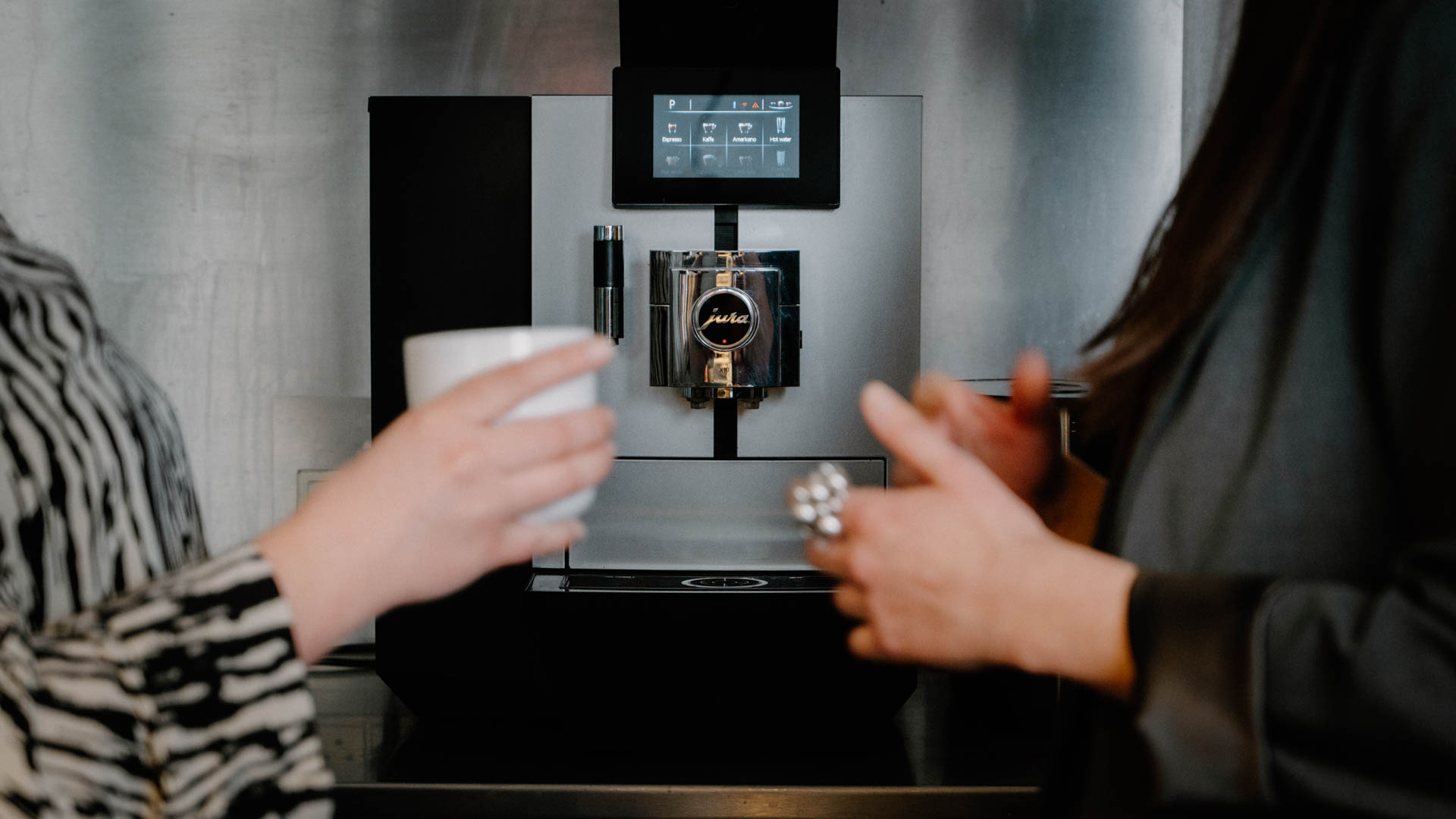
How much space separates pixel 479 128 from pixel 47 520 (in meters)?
0.65

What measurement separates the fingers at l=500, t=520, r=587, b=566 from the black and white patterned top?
0.12 meters

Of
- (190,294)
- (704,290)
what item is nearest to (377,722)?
(704,290)

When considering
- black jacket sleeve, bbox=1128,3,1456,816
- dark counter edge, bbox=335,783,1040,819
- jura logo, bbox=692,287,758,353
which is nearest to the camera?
black jacket sleeve, bbox=1128,3,1456,816

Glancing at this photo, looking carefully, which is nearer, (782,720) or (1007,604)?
(1007,604)

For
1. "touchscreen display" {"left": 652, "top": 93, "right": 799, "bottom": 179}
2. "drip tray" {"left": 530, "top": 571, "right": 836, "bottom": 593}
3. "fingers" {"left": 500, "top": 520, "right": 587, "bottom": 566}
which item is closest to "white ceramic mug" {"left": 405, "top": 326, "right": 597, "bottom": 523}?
"fingers" {"left": 500, "top": 520, "right": 587, "bottom": 566}

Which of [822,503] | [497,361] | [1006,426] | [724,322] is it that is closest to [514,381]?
[497,361]

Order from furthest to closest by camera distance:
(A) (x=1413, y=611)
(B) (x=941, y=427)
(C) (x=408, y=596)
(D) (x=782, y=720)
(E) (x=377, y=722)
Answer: (E) (x=377, y=722), (D) (x=782, y=720), (B) (x=941, y=427), (C) (x=408, y=596), (A) (x=1413, y=611)

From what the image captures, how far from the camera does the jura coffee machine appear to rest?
105 centimetres

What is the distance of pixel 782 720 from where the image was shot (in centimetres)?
99

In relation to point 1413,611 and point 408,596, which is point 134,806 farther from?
point 1413,611

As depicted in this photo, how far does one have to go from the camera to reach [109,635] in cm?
47

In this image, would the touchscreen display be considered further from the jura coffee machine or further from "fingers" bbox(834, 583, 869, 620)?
"fingers" bbox(834, 583, 869, 620)

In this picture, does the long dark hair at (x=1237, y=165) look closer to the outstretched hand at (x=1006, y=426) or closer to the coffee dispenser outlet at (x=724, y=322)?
the outstretched hand at (x=1006, y=426)

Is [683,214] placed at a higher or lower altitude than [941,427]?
higher
